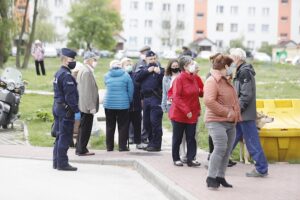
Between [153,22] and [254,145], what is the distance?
93100 millimetres

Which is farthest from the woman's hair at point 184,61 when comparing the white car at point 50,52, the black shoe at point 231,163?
the white car at point 50,52

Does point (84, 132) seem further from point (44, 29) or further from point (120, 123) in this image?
point (44, 29)

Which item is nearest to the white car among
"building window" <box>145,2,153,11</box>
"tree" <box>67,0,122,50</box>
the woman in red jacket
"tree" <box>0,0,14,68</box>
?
"tree" <box>67,0,122,50</box>

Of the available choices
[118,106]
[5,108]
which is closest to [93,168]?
[118,106]

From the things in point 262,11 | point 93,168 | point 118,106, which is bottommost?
point 93,168

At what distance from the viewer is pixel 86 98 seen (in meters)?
13.2

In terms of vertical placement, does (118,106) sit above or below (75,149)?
above

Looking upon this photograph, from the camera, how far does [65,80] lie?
38.0 feet

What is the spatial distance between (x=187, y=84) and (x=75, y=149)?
354cm

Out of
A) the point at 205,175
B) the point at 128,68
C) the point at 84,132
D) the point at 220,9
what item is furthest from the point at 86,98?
the point at 220,9

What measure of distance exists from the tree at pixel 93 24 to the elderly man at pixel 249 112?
59386 millimetres

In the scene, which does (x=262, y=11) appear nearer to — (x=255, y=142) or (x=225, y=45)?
(x=225, y=45)

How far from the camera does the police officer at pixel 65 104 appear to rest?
38.0ft

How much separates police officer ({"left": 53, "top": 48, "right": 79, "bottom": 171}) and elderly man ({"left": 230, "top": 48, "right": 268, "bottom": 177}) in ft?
8.61
